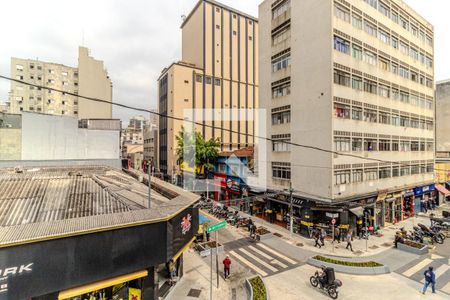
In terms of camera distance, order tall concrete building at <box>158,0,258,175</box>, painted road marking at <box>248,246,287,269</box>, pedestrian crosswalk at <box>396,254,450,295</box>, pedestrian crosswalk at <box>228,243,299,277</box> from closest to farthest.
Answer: pedestrian crosswalk at <box>396,254,450,295</box>, pedestrian crosswalk at <box>228,243,299,277</box>, painted road marking at <box>248,246,287,269</box>, tall concrete building at <box>158,0,258,175</box>

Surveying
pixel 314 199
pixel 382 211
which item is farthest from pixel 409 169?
pixel 314 199

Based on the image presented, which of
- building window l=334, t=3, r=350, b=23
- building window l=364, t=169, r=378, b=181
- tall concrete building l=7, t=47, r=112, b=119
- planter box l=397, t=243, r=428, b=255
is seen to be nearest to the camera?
planter box l=397, t=243, r=428, b=255

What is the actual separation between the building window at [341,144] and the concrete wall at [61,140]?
28.6 meters

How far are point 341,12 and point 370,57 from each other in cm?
627

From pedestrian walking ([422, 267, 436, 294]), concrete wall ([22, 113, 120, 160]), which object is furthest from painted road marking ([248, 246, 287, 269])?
concrete wall ([22, 113, 120, 160])

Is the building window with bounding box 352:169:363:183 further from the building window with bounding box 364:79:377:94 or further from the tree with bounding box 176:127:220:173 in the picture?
the tree with bounding box 176:127:220:173

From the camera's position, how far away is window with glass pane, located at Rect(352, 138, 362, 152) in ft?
78.6

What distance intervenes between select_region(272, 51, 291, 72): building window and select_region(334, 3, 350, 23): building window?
18.7 feet

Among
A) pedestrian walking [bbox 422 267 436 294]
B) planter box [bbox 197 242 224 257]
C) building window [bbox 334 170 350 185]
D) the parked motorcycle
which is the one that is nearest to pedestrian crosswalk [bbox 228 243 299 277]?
planter box [bbox 197 242 224 257]

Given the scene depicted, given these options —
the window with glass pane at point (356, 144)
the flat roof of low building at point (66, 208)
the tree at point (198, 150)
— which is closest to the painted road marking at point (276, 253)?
the flat roof of low building at point (66, 208)

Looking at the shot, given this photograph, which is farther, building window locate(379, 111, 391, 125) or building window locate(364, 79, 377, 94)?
building window locate(379, 111, 391, 125)

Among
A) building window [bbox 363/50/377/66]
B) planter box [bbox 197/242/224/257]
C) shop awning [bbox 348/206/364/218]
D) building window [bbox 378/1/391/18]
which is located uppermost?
building window [bbox 378/1/391/18]

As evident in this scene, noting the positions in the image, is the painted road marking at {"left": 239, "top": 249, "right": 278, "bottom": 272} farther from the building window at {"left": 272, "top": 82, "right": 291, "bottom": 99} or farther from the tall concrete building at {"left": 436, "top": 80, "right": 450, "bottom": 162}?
the tall concrete building at {"left": 436, "top": 80, "right": 450, "bottom": 162}

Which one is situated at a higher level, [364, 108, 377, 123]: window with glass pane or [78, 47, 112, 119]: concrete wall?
[78, 47, 112, 119]: concrete wall
